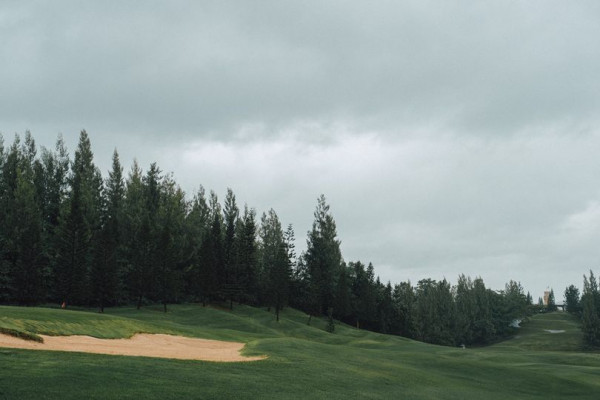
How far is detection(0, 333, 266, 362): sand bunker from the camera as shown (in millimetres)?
26688

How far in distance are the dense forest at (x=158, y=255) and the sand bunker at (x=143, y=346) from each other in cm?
3616

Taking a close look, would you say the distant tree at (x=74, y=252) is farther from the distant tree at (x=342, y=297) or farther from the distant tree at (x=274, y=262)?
the distant tree at (x=342, y=297)

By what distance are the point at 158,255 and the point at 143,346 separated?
4944 centimetres

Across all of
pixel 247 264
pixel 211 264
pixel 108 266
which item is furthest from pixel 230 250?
pixel 108 266

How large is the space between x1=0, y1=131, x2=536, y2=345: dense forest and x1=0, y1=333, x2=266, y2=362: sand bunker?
36.2 meters

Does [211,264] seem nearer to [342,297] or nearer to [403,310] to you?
[342,297]

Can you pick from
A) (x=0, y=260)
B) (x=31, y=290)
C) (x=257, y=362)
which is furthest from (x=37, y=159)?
(x=257, y=362)

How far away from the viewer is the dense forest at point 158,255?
7238 centimetres

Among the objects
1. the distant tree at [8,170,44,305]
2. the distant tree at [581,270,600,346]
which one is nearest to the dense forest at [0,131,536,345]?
the distant tree at [8,170,44,305]

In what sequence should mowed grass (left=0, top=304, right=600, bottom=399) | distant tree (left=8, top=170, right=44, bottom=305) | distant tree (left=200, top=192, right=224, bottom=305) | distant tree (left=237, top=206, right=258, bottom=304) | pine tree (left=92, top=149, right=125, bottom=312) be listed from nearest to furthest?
mowed grass (left=0, top=304, right=600, bottom=399) < distant tree (left=8, top=170, right=44, bottom=305) < pine tree (left=92, top=149, right=125, bottom=312) < distant tree (left=200, top=192, right=224, bottom=305) < distant tree (left=237, top=206, right=258, bottom=304)

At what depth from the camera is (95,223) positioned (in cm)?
8525

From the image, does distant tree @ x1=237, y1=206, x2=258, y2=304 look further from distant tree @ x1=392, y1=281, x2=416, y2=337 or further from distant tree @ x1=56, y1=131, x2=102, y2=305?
distant tree @ x1=392, y1=281, x2=416, y2=337

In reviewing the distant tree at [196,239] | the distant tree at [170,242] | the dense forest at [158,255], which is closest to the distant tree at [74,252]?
the dense forest at [158,255]

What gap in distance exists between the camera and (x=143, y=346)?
3394 centimetres
